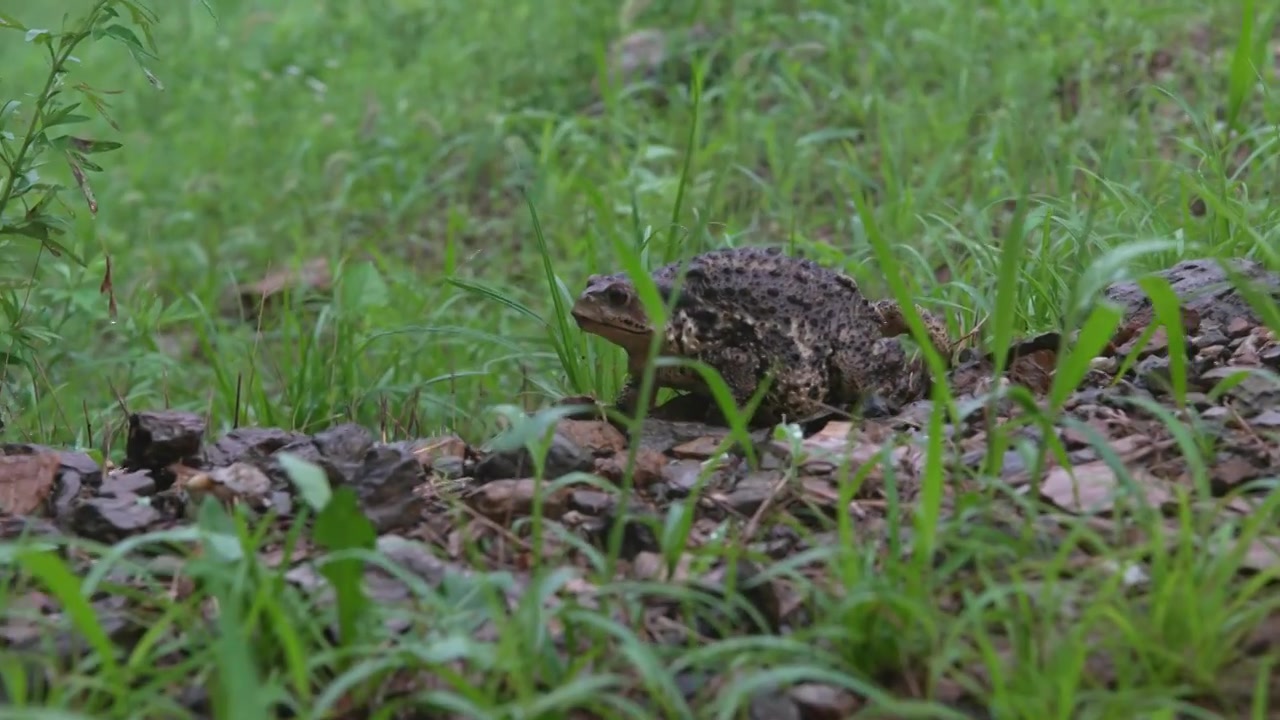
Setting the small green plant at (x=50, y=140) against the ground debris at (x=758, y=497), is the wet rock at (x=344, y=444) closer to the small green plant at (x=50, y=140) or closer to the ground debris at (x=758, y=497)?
the ground debris at (x=758, y=497)

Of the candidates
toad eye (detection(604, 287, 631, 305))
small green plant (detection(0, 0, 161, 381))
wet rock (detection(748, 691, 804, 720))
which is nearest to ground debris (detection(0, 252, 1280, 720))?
wet rock (detection(748, 691, 804, 720))

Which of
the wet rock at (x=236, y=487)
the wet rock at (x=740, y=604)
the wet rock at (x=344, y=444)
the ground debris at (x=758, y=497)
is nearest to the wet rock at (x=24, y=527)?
the ground debris at (x=758, y=497)

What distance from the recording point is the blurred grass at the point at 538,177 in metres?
4.07

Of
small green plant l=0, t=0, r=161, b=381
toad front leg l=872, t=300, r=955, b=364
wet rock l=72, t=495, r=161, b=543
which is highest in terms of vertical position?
small green plant l=0, t=0, r=161, b=381

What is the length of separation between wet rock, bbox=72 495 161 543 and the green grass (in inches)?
10.6

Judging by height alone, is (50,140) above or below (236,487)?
above

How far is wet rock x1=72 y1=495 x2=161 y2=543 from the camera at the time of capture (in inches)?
97.1

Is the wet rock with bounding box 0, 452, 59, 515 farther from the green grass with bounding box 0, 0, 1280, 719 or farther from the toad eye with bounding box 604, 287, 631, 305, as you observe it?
the toad eye with bounding box 604, 287, 631, 305

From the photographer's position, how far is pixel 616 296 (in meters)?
3.16

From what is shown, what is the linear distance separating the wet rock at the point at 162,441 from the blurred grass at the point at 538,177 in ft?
2.75

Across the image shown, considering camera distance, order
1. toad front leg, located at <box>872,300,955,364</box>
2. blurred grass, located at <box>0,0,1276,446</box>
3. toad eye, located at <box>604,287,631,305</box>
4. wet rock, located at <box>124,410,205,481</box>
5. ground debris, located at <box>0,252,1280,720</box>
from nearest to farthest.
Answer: ground debris, located at <box>0,252,1280,720</box> → wet rock, located at <box>124,410,205,481</box> → toad eye, located at <box>604,287,631,305</box> → toad front leg, located at <box>872,300,955,364</box> → blurred grass, located at <box>0,0,1276,446</box>

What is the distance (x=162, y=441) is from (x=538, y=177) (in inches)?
143

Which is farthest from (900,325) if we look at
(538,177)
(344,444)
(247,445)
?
(538,177)

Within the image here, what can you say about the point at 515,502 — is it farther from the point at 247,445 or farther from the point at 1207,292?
the point at 1207,292
